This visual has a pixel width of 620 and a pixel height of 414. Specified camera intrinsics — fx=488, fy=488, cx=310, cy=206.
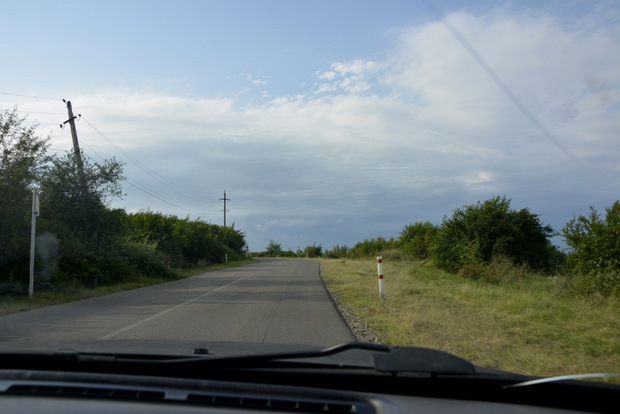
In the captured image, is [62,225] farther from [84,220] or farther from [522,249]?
[522,249]

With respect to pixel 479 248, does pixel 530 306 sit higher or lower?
lower

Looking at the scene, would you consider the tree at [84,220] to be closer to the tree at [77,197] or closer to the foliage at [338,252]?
the tree at [77,197]

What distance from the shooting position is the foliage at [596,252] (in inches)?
458

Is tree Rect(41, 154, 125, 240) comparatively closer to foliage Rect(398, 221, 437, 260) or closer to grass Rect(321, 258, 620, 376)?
grass Rect(321, 258, 620, 376)

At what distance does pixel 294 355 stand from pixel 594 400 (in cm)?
169

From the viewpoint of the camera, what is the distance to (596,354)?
7094mm

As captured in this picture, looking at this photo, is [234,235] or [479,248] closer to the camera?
[479,248]

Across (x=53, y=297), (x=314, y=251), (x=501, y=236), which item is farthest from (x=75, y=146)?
(x=314, y=251)

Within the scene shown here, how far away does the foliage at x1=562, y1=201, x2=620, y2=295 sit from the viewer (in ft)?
38.1

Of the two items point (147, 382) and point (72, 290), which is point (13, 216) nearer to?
point (72, 290)

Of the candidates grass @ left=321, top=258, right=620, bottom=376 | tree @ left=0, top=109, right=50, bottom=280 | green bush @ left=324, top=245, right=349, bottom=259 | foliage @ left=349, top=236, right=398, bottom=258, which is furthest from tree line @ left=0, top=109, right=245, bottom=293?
green bush @ left=324, top=245, right=349, bottom=259

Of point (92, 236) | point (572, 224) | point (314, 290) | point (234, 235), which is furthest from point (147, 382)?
point (234, 235)

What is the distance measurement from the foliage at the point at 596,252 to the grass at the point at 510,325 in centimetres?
49

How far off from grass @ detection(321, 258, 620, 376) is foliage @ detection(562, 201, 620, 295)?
19.3 inches
